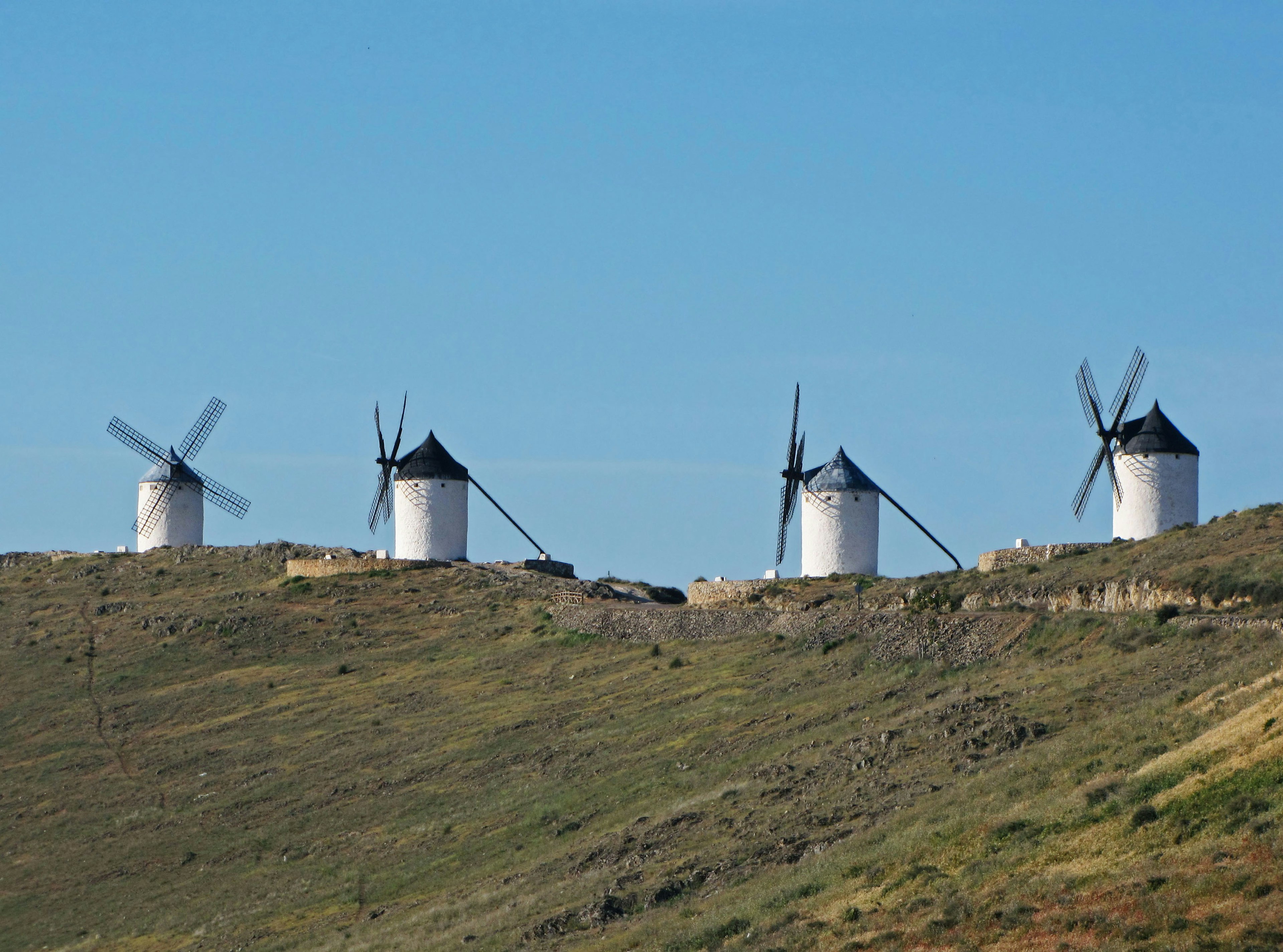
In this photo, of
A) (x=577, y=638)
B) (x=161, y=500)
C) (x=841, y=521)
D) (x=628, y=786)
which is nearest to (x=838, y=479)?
(x=841, y=521)

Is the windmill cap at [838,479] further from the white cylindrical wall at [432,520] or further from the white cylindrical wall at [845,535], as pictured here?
the white cylindrical wall at [432,520]

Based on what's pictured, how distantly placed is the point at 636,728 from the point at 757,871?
12.7m

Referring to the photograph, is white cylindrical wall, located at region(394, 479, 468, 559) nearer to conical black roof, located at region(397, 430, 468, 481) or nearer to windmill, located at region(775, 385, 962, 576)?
conical black roof, located at region(397, 430, 468, 481)

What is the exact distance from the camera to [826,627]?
41.9m

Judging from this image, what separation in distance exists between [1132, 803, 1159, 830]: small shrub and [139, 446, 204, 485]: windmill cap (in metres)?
60.9

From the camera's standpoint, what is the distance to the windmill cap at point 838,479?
5838cm

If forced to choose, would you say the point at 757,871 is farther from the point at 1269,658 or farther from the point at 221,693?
the point at 221,693

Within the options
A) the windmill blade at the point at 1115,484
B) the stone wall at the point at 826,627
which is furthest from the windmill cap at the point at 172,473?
the windmill blade at the point at 1115,484

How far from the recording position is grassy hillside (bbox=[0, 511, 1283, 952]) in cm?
2111

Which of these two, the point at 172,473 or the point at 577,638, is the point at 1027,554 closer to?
the point at 577,638

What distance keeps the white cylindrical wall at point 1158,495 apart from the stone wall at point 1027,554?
131 inches

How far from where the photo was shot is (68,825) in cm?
3928

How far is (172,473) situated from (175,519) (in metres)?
2.17

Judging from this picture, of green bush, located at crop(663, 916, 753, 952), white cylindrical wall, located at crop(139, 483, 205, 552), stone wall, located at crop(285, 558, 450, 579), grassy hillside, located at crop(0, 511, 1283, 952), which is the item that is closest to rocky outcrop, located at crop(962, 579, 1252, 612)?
grassy hillside, located at crop(0, 511, 1283, 952)
